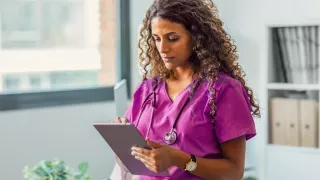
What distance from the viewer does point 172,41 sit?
4.13 feet

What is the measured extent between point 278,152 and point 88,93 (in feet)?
4.18

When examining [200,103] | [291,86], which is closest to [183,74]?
[200,103]

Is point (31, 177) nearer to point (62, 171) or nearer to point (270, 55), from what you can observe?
point (62, 171)

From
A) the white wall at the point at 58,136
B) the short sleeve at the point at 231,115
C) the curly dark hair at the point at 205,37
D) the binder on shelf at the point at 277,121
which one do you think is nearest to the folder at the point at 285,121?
the binder on shelf at the point at 277,121

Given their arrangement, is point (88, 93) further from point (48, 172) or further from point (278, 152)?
point (48, 172)

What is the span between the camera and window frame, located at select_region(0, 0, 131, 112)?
9.51ft

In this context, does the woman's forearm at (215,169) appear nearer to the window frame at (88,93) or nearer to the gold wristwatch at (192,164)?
the gold wristwatch at (192,164)

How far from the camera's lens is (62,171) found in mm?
1658

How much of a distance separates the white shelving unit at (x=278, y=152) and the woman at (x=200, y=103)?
163 cm

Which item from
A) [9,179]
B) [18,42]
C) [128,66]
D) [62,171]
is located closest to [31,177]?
[62,171]

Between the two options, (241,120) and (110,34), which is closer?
(241,120)

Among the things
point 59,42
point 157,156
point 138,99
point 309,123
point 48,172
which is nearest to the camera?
point 157,156

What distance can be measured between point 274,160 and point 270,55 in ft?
2.11

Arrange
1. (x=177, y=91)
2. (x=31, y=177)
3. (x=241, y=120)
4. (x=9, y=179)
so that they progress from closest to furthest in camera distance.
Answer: (x=241, y=120)
(x=177, y=91)
(x=31, y=177)
(x=9, y=179)
